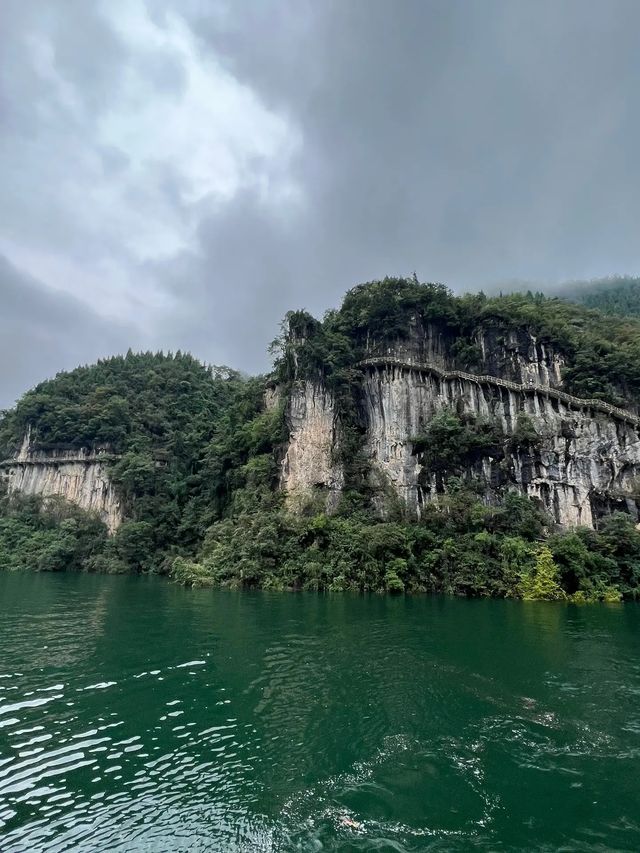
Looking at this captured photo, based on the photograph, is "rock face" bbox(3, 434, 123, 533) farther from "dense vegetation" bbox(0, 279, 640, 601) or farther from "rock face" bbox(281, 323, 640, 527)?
"rock face" bbox(281, 323, 640, 527)

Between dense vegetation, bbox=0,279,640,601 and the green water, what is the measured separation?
54.3 ft

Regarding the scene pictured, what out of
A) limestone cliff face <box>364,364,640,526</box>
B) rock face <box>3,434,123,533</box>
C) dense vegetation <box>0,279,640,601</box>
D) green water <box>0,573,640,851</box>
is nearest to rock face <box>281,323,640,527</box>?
limestone cliff face <box>364,364,640,526</box>

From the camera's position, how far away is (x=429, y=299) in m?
47.3

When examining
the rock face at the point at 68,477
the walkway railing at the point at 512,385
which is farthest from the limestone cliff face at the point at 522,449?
the rock face at the point at 68,477

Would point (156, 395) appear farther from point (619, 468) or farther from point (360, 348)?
point (619, 468)

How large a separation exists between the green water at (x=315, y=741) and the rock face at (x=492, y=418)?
2332 cm

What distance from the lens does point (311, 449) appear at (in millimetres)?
41625

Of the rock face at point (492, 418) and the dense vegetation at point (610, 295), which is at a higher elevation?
the dense vegetation at point (610, 295)

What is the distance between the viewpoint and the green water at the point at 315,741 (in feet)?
18.4

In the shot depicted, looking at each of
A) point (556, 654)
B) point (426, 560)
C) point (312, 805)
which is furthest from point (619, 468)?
point (312, 805)

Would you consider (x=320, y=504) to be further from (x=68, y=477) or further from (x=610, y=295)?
(x=610, y=295)

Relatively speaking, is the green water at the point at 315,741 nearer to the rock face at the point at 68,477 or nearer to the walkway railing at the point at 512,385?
the walkway railing at the point at 512,385

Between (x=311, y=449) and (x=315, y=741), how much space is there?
33.8m

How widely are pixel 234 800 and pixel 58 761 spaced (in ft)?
9.31
